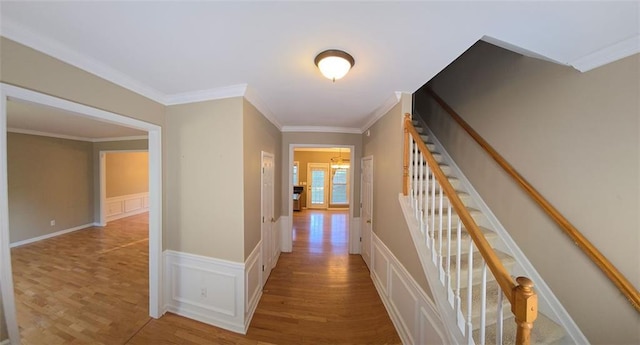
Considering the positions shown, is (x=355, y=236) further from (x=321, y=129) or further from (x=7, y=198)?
(x=7, y=198)

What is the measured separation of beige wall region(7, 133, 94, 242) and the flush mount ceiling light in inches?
265

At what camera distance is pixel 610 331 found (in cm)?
129

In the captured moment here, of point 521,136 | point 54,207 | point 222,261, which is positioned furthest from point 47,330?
point 521,136

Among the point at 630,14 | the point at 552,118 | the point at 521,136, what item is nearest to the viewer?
the point at 630,14

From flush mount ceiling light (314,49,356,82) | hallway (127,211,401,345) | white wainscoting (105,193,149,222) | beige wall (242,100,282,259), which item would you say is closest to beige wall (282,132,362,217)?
beige wall (242,100,282,259)

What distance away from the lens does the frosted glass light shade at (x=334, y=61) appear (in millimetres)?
1363

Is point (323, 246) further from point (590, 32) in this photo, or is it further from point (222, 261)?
point (590, 32)

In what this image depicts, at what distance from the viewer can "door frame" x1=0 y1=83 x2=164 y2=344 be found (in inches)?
45.6

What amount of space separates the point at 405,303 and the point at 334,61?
2.30 meters

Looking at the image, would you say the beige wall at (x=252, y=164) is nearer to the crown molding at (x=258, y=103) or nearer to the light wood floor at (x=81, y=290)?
the crown molding at (x=258, y=103)

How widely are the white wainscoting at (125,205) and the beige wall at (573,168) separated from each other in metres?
8.82

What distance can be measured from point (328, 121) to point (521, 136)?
2.38 m

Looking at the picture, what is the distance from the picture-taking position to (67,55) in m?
1.41

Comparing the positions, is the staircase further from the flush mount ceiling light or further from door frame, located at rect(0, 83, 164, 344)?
door frame, located at rect(0, 83, 164, 344)
